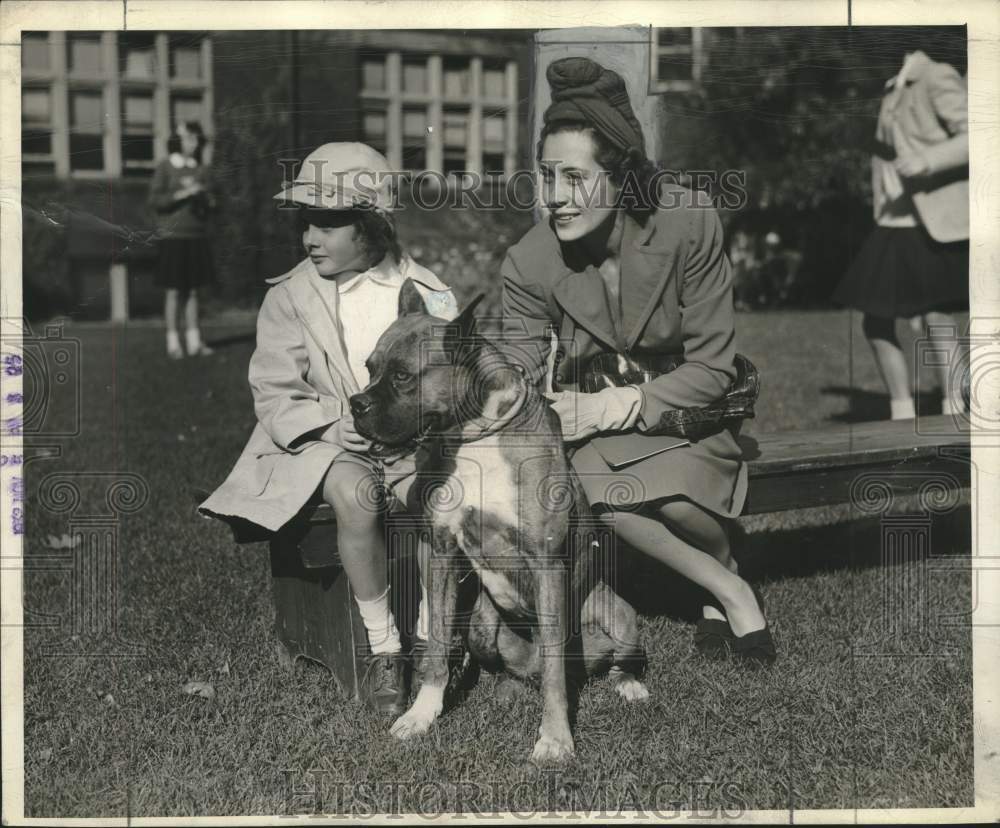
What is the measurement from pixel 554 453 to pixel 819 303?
389 inches

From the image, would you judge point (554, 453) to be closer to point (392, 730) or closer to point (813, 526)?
point (392, 730)

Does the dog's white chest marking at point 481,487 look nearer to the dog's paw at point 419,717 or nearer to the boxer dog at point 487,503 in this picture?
the boxer dog at point 487,503

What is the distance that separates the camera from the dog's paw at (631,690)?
3.73m

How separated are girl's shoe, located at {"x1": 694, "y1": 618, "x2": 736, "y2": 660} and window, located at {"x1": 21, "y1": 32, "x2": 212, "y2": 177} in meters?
2.53

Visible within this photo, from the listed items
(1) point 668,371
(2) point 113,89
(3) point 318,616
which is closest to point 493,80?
(2) point 113,89

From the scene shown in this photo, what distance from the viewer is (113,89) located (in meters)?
4.22

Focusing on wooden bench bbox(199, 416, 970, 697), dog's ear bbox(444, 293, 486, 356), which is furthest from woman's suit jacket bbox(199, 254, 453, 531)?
dog's ear bbox(444, 293, 486, 356)

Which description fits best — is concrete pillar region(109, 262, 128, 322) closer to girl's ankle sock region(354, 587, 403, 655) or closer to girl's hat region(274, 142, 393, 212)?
girl's hat region(274, 142, 393, 212)

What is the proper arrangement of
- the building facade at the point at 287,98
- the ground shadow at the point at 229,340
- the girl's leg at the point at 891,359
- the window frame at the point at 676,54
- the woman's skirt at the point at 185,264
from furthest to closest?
the ground shadow at the point at 229,340
the woman's skirt at the point at 185,264
the girl's leg at the point at 891,359
the building facade at the point at 287,98
the window frame at the point at 676,54

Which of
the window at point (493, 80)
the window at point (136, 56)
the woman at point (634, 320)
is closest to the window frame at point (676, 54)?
the woman at point (634, 320)

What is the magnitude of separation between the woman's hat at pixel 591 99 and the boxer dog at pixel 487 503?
763mm

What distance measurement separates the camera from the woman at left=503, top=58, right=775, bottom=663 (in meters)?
3.63

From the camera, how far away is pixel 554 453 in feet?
11.1

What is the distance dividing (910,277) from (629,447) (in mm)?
3366
